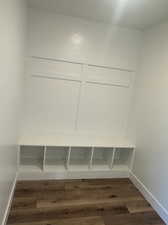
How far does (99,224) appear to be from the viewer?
1993 millimetres

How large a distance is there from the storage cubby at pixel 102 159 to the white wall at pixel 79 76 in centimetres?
32

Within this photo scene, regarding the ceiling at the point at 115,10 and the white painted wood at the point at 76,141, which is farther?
the white painted wood at the point at 76,141

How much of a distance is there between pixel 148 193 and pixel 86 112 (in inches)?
54.5

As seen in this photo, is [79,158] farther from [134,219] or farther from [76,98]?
[134,219]

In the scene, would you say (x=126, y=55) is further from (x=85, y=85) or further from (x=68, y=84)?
(x=68, y=84)

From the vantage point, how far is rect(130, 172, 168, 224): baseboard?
215 centimetres

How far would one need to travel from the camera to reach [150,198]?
2400 mm

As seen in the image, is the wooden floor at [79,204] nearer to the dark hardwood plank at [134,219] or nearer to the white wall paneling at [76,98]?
the dark hardwood plank at [134,219]

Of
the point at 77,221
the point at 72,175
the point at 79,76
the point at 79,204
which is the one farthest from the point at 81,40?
the point at 77,221

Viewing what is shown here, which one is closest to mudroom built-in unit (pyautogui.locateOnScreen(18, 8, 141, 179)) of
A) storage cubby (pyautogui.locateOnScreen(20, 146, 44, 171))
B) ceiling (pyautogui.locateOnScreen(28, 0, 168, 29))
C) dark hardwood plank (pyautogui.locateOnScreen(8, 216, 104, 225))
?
storage cubby (pyautogui.locateOnScreen(20, 146, 44, 171))

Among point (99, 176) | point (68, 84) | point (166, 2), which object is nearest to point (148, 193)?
point (99, 176)

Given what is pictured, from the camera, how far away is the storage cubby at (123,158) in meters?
2.97

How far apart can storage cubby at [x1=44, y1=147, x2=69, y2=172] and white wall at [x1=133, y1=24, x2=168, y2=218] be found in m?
1.07

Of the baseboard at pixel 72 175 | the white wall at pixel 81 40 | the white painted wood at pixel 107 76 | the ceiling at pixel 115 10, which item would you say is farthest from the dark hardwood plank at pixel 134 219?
the ceiling at pixel 115 10
